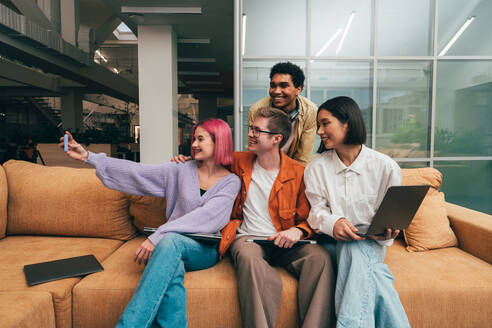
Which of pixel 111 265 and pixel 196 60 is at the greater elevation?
pixel 196 60

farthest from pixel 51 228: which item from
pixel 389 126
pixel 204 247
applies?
pixel 389 126

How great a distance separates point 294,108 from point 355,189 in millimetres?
1031

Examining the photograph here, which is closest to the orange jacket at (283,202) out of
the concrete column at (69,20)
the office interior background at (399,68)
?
the office interior background at (399,68)

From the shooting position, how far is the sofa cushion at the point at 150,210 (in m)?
2.04

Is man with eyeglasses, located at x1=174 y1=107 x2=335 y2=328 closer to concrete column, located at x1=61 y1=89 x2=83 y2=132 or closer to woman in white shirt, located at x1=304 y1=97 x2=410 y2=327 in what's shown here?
woman in white shirt, located at x1=304 y1=97 x2=410 y2=327

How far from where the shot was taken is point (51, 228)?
2041mm

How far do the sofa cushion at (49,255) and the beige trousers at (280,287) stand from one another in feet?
2.62

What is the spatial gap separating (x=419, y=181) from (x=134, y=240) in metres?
1.99

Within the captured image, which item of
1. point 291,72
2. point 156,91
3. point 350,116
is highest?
point 156,91

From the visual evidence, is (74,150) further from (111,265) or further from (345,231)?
(345,231)

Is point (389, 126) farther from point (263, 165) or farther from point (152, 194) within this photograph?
point (152, 194)

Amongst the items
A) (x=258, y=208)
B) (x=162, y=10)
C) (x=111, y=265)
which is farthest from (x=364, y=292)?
(x=162, y=10)

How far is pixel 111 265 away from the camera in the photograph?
1.64m

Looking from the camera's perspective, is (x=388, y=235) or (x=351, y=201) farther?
(x=351, y=201)
